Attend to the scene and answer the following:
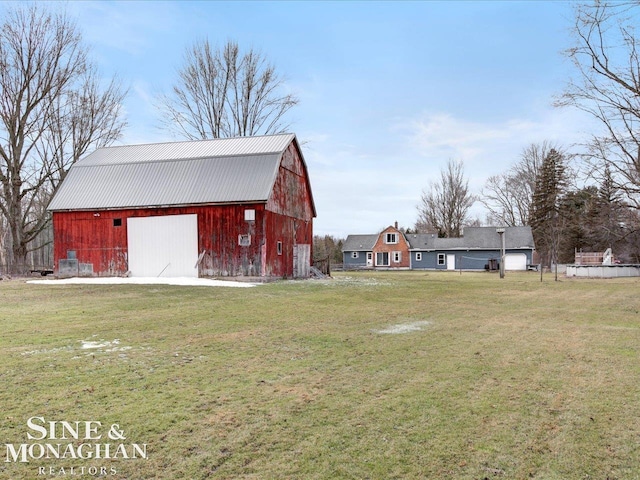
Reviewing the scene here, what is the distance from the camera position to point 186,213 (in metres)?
20.9

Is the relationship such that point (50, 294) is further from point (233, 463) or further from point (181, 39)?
point (181, 39)

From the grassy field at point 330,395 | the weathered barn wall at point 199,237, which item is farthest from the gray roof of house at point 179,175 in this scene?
the grassy field at point 330,395

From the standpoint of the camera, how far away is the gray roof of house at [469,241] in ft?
159

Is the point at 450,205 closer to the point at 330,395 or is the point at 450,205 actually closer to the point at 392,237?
the point at 392,237

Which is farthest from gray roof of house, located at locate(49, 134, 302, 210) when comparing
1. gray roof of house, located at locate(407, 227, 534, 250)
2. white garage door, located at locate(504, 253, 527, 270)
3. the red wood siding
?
white garage door, located at locate(504, 253, 527, 270)

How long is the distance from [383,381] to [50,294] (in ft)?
43.9

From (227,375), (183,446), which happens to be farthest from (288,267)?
(183,446)

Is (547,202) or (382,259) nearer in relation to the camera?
(547,202)

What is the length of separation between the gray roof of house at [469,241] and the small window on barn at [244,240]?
3690 cm

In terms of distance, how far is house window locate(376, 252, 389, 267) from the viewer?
183 feet

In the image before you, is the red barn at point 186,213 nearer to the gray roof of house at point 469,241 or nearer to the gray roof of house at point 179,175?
the gray roof of house at point 179,175

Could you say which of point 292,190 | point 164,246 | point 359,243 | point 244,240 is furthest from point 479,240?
point 164,246

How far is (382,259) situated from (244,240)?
37.6m

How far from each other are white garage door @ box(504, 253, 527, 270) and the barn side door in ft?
105
